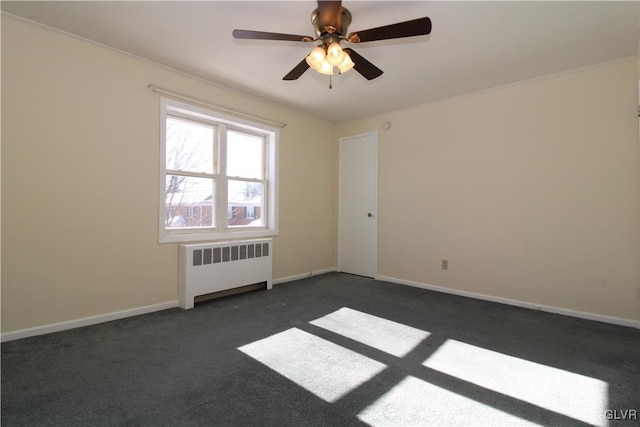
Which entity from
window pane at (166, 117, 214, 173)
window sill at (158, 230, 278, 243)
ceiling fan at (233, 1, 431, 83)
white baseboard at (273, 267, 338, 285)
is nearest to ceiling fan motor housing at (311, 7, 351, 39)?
ceiling fan at (233, 1, 431, 83)

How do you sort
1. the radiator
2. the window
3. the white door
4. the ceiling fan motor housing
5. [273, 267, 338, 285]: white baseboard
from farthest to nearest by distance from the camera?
1. the white door
2. [273, 267, 338, 285]: white baseboard
3. the window
4. the radiator
5. the ceiling fan motor housing

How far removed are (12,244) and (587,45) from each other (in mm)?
5044

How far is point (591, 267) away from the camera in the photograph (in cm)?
296

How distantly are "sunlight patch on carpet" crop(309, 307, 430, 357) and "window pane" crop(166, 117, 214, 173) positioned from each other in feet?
7.36

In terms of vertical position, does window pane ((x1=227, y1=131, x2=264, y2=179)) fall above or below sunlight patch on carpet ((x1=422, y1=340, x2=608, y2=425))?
above

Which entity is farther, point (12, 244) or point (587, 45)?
point (587, 45)

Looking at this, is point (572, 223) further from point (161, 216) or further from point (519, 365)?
point (161, 216)

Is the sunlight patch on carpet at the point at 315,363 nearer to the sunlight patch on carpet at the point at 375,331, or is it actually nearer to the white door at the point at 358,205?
the sunlight patch on carpet at the point at 375,331

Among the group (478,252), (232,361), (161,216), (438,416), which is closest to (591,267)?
(478,252)

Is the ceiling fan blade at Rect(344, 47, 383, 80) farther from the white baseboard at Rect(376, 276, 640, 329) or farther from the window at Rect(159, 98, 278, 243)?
the white baseboard at Rect(376, 276, 640, 329)

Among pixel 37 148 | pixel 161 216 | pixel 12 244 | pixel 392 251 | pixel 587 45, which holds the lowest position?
pixel 392 251

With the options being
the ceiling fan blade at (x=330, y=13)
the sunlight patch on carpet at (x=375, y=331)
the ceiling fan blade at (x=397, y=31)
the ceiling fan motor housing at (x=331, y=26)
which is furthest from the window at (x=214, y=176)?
the ceiling fan blade at (x=397, y=31)

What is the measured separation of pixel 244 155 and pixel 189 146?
75cm

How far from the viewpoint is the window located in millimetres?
3311
